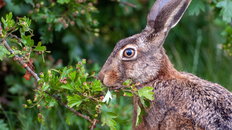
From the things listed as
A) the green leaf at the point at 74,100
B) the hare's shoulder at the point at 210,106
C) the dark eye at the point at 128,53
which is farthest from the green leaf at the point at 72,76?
the hare's shoulder at the point at 210,106

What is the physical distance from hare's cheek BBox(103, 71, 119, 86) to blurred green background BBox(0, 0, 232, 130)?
0.33 metres

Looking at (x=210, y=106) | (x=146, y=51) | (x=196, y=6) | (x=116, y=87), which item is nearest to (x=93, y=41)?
(x=196, y=6)

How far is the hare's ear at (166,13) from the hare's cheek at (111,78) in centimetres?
57

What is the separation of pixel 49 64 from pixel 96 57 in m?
1.33

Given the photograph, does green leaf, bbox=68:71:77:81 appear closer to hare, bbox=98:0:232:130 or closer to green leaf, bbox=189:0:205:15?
hare, bbox=98:0:232:130

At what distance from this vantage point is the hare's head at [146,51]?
195 inches

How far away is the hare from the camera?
14.9 feet

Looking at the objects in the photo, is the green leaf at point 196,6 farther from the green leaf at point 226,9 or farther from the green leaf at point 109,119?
the green leaf at point 109,119

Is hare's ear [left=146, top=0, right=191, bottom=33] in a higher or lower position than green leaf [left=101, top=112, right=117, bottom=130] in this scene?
higher

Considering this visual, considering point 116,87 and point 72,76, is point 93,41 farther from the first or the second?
point 72,76

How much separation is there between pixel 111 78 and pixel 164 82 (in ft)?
1.59

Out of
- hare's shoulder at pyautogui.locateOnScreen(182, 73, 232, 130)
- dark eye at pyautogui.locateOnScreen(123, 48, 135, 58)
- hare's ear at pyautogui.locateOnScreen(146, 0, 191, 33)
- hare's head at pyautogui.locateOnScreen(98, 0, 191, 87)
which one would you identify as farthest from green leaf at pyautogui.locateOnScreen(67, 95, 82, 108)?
hare's ear at pyautogui.locateOnScreen(146, 0, 191, 33)

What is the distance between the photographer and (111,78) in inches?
193

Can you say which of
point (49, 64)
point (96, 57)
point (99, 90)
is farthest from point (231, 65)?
point (99, 90)
